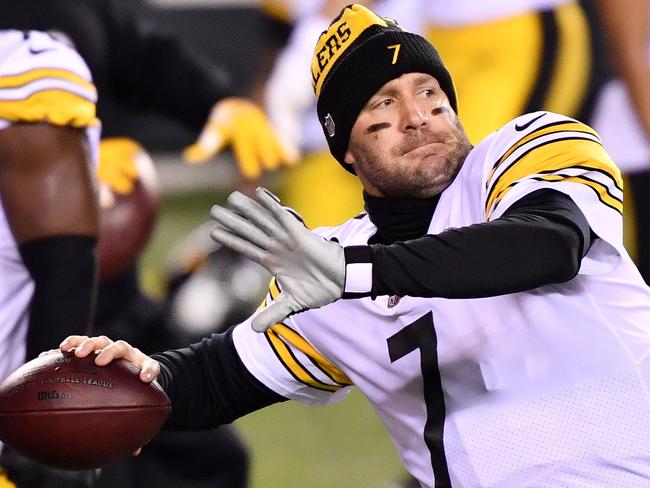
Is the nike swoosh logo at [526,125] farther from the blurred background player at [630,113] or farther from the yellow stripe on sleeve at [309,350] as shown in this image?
the blurred background player at [630,113]

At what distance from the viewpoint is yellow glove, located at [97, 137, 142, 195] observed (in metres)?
3.66

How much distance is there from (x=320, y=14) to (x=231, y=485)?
212 cm

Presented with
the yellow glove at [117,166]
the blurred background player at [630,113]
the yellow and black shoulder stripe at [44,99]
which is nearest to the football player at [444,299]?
the yellow and black shoulder stripe at [44,99]

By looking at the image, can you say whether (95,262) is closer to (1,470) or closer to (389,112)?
(1,470)

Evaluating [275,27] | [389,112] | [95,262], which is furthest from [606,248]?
[275,27]

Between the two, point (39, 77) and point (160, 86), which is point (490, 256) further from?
point (160, 86)

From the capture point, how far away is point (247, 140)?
3.89 m

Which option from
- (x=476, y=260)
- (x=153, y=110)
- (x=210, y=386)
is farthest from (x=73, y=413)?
(x=153, y=110)

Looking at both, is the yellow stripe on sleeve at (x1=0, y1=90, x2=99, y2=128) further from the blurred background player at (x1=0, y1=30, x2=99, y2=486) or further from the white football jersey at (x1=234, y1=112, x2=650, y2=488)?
the white football jersey at (x1=234, y1=112, x2=650, y2=488)

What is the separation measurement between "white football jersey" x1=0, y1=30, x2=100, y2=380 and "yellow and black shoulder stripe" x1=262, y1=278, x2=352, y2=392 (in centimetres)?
51

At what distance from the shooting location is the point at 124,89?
3783mm

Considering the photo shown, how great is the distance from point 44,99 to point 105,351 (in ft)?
2.04

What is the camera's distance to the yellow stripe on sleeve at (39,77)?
9.00 feet

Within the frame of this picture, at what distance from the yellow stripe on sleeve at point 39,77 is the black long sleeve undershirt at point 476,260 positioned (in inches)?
38.7
